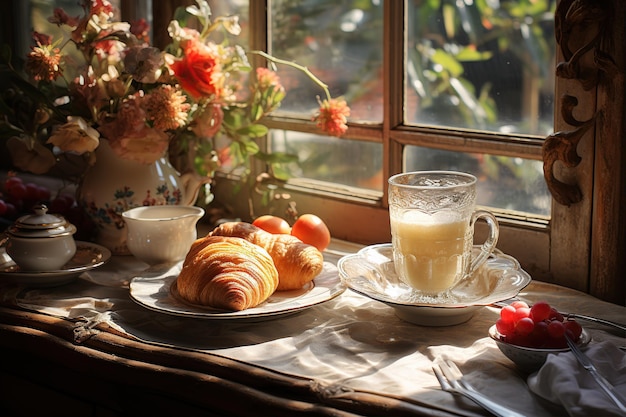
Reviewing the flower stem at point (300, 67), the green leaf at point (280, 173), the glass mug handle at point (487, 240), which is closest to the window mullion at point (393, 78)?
the flower stem at point (300, 67)

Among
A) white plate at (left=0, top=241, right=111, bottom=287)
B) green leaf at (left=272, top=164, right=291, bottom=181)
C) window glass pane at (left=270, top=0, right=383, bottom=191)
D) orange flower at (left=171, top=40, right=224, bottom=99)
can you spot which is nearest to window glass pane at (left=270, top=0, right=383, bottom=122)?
window glass pane at (left=270, top=0, right=383, bottom=191)

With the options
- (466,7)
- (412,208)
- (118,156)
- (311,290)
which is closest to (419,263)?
(412,208)

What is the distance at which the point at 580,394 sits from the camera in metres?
0.87

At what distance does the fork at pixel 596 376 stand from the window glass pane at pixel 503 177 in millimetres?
404

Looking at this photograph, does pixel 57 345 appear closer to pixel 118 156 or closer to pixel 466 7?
→ pixel 118 156

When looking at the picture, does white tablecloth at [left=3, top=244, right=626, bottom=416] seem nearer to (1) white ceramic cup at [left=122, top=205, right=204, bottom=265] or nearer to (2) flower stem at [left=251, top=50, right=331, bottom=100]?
(1) white ceramic cup at [left=122, top=205, right=204, bottom=265]

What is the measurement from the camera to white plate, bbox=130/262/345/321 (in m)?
1.15

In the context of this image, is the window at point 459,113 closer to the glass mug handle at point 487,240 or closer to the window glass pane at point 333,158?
the window glass pane at point 333,158

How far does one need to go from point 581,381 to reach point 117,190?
886 millimetres

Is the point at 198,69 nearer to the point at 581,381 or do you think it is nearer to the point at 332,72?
the point at 332,72

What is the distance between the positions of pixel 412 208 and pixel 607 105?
1.01 feet

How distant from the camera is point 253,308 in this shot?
117 cm

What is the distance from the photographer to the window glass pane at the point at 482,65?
1293 mm

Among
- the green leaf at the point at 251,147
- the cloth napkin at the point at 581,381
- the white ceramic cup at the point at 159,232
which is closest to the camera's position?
the cloth napkin at the point at 581,381
